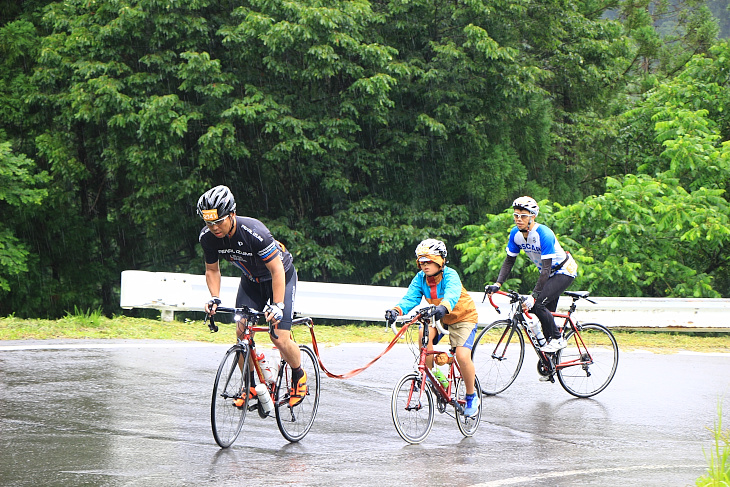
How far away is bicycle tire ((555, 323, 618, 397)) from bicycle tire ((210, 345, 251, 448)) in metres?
4.12

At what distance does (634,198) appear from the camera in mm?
16812

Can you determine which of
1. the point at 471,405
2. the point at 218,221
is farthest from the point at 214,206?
the point at 471,405

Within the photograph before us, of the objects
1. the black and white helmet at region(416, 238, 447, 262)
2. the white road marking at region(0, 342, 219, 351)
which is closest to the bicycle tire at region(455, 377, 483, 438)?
the black and white helmet at region(416, 238, 447, 262)

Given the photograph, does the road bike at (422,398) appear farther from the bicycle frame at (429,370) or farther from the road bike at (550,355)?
the road bike at (550,355)

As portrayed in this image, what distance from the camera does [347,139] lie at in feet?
70.3

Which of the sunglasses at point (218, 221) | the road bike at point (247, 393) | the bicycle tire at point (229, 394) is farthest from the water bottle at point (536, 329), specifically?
the sunglasses at point (218, 221)

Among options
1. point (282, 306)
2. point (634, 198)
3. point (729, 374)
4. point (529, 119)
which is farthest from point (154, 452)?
point (529, 119)

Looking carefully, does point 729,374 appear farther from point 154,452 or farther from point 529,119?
point 529,119

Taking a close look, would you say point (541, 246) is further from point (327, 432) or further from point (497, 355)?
point (327, 432)

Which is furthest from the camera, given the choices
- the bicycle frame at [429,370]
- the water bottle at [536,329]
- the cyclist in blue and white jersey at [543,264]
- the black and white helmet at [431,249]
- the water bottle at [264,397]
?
the water bottle at [536,329]

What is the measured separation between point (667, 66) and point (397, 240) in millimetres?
24816

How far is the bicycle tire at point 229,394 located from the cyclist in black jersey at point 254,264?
0.50ft

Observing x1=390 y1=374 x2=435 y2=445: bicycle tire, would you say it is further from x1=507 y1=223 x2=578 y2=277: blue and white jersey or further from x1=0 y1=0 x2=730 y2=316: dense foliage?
x1=0 y1=0 x2=730 y2=316: dense foliage

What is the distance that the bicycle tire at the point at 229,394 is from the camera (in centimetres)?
602
